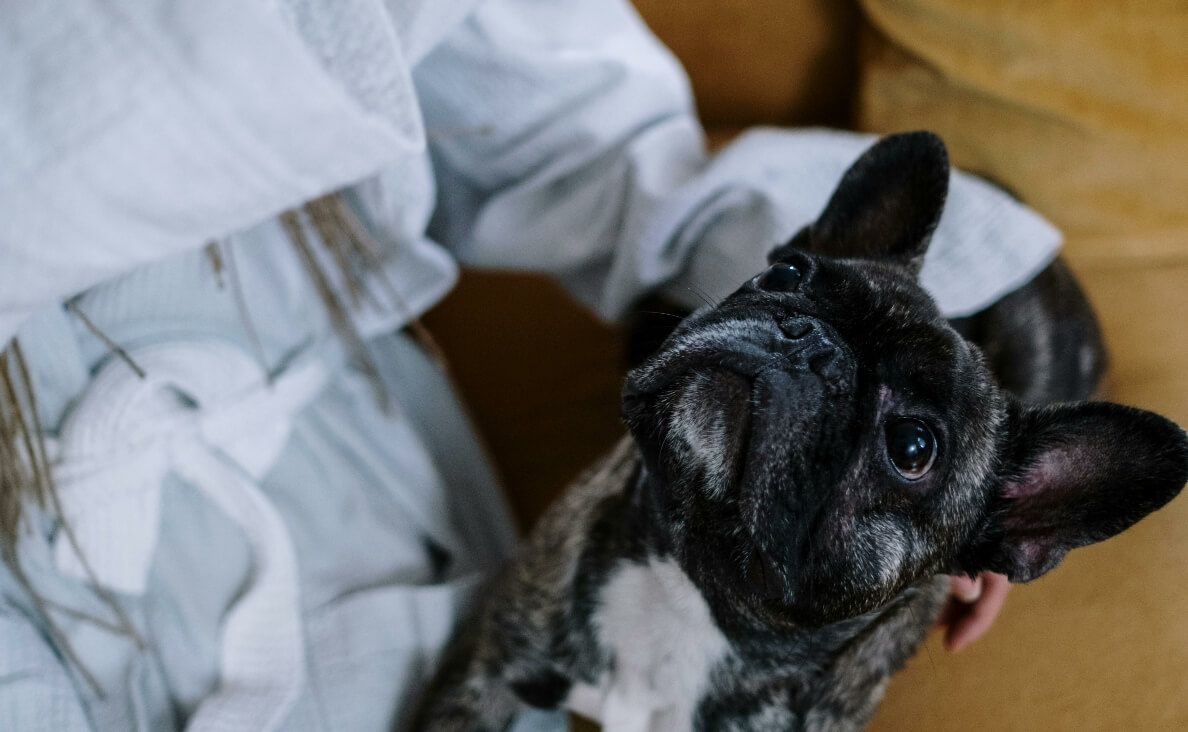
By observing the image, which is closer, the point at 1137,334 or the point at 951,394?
the point at 951,394

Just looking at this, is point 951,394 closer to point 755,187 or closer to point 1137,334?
point 755,187

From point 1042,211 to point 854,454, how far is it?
87 centimetres

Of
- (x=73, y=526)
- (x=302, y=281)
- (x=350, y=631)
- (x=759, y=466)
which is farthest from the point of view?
(x=302, y=281)

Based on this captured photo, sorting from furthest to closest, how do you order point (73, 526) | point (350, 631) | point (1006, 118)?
1. point (1006, 118)
2. point (350, 631)
3. point (73, 526)

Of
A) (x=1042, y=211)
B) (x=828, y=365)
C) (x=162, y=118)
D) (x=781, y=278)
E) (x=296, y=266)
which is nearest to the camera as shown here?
(x=162, y=118)

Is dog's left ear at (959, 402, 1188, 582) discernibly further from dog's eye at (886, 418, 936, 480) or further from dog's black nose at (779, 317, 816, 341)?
dog's black nose at (779, 317, 816, 341)

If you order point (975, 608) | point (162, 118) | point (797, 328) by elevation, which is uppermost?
point (162, 118)

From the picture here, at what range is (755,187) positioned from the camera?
1207 mm

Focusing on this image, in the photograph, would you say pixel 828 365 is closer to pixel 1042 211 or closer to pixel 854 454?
pixel 854 454

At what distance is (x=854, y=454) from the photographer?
0.80 m

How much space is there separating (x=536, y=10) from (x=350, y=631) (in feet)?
3.10

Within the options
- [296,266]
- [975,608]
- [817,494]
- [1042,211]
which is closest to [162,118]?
[296,266]

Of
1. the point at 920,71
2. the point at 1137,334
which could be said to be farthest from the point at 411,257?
the point at 1137,334

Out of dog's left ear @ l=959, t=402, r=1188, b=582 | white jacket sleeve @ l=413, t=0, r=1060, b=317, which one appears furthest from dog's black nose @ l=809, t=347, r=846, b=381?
white jacket sleeve @ l=413, t=0, r=1060, b=317
